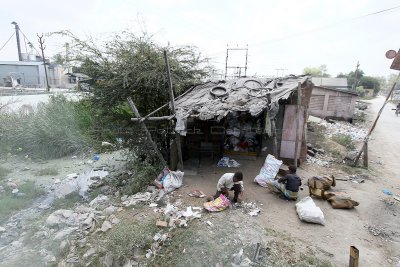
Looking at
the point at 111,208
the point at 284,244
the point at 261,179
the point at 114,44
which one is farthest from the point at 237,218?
the point at 114,44

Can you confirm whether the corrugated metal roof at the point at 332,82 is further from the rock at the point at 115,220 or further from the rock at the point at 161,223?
the rock at the point at 115,220

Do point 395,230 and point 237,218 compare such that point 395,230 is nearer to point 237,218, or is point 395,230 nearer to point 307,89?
point 237,218

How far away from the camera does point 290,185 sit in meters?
6.08

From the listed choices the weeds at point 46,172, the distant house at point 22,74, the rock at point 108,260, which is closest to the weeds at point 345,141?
the rock at point 108,260

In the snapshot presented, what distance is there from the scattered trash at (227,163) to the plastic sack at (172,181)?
1697mm

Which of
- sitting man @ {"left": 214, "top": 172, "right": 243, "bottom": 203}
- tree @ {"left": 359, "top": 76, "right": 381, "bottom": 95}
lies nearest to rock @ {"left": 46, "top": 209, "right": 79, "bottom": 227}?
sitting man @ {"left": 214, "top": 172, "right": 243, "bottom": 203}

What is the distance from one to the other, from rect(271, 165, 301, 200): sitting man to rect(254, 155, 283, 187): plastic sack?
2.28 feet

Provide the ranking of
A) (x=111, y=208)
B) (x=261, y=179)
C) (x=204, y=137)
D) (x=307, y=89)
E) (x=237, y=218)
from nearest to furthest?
(x=237, y=218) < (x=111, y=208) < (x=261, y=179) < (x=307, y=89) < (x=204, y=137)

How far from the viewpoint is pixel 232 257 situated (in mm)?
4355

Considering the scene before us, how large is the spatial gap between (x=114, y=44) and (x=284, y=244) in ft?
23.6

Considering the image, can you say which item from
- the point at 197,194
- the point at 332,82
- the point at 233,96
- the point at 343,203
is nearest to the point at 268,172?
the point at 343,203

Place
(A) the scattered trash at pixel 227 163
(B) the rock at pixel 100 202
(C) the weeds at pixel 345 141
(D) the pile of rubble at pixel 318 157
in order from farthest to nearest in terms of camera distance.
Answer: (C) the weeds at pixel 345 141
(D) the pile of rubble at pixel 318 157
(A) the scattered trash at pixel 227 163
(B) the rock at pixel 100 202

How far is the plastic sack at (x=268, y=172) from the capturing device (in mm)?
7062

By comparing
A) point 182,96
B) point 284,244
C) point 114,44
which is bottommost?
point 284,244
